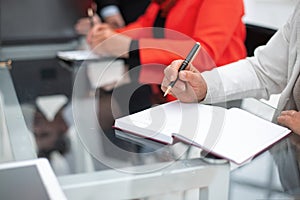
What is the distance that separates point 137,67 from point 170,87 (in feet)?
1.09

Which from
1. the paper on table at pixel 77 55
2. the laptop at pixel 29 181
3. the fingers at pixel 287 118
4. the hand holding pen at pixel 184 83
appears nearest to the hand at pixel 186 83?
the hand holding pen at pixel 184 83

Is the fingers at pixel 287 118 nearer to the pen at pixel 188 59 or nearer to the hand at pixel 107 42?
the pen at pixel 188 59

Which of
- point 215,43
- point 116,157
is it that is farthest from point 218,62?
point 116,157

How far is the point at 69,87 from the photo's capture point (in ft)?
4.43

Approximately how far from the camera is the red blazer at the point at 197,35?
1225 millimetres

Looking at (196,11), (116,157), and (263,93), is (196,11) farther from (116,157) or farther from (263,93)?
(116,157)

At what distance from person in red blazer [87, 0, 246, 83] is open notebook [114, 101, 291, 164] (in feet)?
0.62

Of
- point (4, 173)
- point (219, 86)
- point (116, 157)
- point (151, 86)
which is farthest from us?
point (151, 86)

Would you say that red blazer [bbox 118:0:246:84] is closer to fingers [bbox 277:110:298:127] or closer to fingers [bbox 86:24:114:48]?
fingers [bbox 86:24:114:48]

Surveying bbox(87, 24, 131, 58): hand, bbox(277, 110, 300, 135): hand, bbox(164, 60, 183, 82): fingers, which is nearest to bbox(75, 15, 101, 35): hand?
bbox(87, 24, 131, 58): hand

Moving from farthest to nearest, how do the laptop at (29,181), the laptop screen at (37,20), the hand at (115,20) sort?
1. the hand at (115,20)
2. the laptop screen at (37,20)
3. the laptop at (29,181)

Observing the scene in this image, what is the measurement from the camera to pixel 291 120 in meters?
0.99

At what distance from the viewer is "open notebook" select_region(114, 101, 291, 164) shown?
0.86 m

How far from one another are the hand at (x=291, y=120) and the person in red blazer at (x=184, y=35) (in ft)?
0.83
